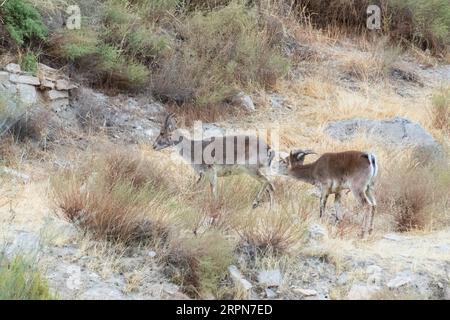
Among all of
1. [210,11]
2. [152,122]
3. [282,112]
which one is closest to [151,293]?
[152,122]

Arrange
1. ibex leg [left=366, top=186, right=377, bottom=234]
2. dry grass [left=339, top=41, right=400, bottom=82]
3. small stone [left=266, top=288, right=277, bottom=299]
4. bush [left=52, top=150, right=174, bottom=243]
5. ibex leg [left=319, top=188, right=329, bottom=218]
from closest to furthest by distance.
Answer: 1. small stone [left=266, top=288, right=277, bottom=299]
2. bush [left=52, top=150, right=174, bottom=243]
3. ibex leg [left=366, top=186, right=377, bottom=234]
4. ibex leg [left=319, top=188, right=329, bottom=218]
5. dry grass [left=339, top=41, right=400, bottom=82]

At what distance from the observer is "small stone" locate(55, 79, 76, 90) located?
12.9m

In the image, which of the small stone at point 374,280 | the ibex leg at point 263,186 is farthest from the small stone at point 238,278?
the ibex leg at point 263,186

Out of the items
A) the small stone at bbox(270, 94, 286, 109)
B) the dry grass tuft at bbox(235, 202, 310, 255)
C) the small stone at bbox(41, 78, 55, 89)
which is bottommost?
the small stone at bbox(270, 94, 286, 109)

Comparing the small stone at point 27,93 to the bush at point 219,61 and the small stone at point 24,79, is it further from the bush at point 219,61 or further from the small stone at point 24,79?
the bush at point 219,61

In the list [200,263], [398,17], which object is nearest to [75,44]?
[200,263]

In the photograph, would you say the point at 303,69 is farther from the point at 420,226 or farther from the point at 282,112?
the point at 420,226

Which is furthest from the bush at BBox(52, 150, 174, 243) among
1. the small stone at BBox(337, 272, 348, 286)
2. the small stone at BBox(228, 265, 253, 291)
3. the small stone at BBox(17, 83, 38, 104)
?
the small stone at BBox(17, 83, 38, 104)

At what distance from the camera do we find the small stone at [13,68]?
12.2 m

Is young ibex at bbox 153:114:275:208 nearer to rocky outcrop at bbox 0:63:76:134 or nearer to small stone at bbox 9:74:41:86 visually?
rocky outcrop at bbox 0:63:76:134

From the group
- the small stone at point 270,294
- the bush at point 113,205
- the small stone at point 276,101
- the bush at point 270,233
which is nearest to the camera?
the small stone at point 270,294

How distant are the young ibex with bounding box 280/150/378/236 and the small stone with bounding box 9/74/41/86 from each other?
15.0ft

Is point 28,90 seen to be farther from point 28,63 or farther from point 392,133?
point 392,133

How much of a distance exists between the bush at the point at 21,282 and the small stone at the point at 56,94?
6363mm
